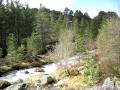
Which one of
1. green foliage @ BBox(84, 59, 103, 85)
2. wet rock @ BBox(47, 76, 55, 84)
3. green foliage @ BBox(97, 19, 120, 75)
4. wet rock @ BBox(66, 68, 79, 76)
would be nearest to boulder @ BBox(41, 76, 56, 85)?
wet rock @ BBox(47, 76, 55, 84)

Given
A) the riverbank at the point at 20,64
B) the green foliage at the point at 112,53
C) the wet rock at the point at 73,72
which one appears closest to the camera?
the green foliage at the point at 112,53

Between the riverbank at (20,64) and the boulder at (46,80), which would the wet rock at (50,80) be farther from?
the riverbank at (20,64)

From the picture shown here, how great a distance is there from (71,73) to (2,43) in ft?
111

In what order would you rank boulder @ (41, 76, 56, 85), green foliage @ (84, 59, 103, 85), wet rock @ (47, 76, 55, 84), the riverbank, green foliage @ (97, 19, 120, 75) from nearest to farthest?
green foliage @ (97, 19, 120, 75), green foliage @ (84, 59, 103, 85), boulder @ (41, 76, 56, 85), wet rock @ (47, 76, 55, 84), the riverbank

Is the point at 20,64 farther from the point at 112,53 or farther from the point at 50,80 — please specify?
the point at 112,53

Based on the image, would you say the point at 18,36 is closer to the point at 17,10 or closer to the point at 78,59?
the point at 17,10

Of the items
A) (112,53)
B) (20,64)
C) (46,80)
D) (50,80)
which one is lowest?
(20,64)

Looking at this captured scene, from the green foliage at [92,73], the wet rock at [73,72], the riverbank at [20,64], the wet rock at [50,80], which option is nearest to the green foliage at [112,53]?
the green foliage at [92,73]

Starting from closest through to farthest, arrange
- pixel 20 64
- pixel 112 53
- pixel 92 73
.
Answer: pixel 112 53 < pixel 92 73 < pixel 20 64

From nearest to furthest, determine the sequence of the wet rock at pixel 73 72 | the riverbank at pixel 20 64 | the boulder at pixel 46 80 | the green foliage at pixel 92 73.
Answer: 1. the green foliage at pixel 92 73
2. the boulder at pixel 46 80
3. the wet rock at pixel 73 72
4. the riverbank at pixel 20 64

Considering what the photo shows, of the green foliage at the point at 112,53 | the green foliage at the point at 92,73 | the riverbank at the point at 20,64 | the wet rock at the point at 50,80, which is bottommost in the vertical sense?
the riverbank at the point at 20,64

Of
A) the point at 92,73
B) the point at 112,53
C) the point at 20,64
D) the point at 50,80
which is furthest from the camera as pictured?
the point at 20,64

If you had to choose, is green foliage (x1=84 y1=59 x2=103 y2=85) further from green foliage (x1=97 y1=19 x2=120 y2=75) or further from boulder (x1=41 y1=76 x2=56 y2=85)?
boulder (x1=41 y1=76 x2=56 y2=85)

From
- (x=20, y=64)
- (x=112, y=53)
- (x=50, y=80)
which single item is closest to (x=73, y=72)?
(x=50, y=80)
